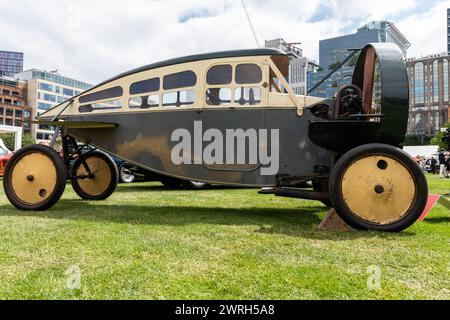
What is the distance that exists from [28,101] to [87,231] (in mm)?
113592

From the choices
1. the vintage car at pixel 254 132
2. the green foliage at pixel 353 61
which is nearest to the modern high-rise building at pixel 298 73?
the vintage car at pixel 254 132

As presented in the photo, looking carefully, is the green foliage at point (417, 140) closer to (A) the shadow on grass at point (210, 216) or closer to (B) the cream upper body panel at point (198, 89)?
(A) the shadow on grass at point (210, 216)

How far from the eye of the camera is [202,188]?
12.7m

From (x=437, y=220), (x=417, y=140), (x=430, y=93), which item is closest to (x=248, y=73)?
(x=437, y=220)

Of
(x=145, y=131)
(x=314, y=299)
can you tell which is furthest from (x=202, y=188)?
(x=314, y=299)

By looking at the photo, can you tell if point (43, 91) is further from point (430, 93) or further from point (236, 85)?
point (236, 85)

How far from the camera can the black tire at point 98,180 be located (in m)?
8.32

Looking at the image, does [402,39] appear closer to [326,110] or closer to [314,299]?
[326,110]

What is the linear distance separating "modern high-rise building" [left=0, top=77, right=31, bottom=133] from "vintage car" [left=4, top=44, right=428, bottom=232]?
10408 centimetres

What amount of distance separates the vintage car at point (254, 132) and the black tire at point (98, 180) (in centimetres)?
129

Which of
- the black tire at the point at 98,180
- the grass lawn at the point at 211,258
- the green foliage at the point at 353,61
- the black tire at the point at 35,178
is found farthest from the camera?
the black tire at the point at 98,180

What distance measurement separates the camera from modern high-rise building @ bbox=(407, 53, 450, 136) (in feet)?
348

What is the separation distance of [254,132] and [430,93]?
119727 millimetres

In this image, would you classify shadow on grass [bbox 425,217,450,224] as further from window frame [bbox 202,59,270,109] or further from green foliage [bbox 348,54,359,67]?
window frame [bbox 202,59,270,109]
